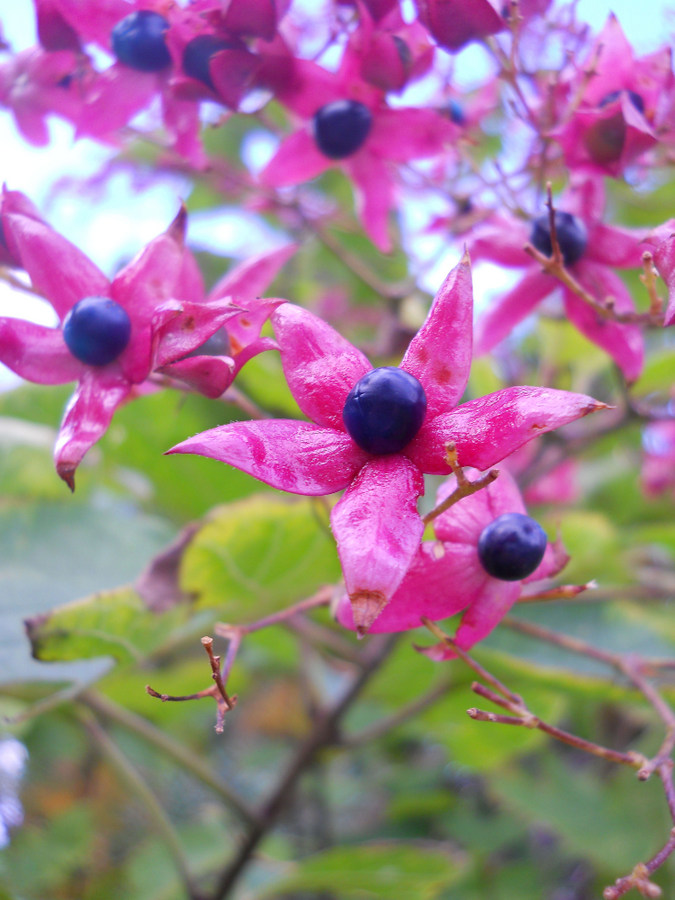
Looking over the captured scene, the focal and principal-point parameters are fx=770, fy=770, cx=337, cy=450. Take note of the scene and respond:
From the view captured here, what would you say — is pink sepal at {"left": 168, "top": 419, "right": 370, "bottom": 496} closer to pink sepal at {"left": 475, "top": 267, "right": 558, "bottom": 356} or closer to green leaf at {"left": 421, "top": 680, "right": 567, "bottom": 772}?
pink sepal at {"left": 475, "top": 267, "right": 558, "bottom": 356}

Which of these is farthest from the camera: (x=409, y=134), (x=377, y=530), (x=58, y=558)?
(x=58, y=558)

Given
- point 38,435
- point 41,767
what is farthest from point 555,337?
point 41,767

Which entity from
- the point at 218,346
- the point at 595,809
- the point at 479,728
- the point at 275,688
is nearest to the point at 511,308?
the point at 218,346

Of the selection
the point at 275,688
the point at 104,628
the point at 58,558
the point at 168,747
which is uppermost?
the point at 104,628

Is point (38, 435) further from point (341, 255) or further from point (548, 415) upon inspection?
point (548, 415)

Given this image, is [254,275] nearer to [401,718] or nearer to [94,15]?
[94,15]
